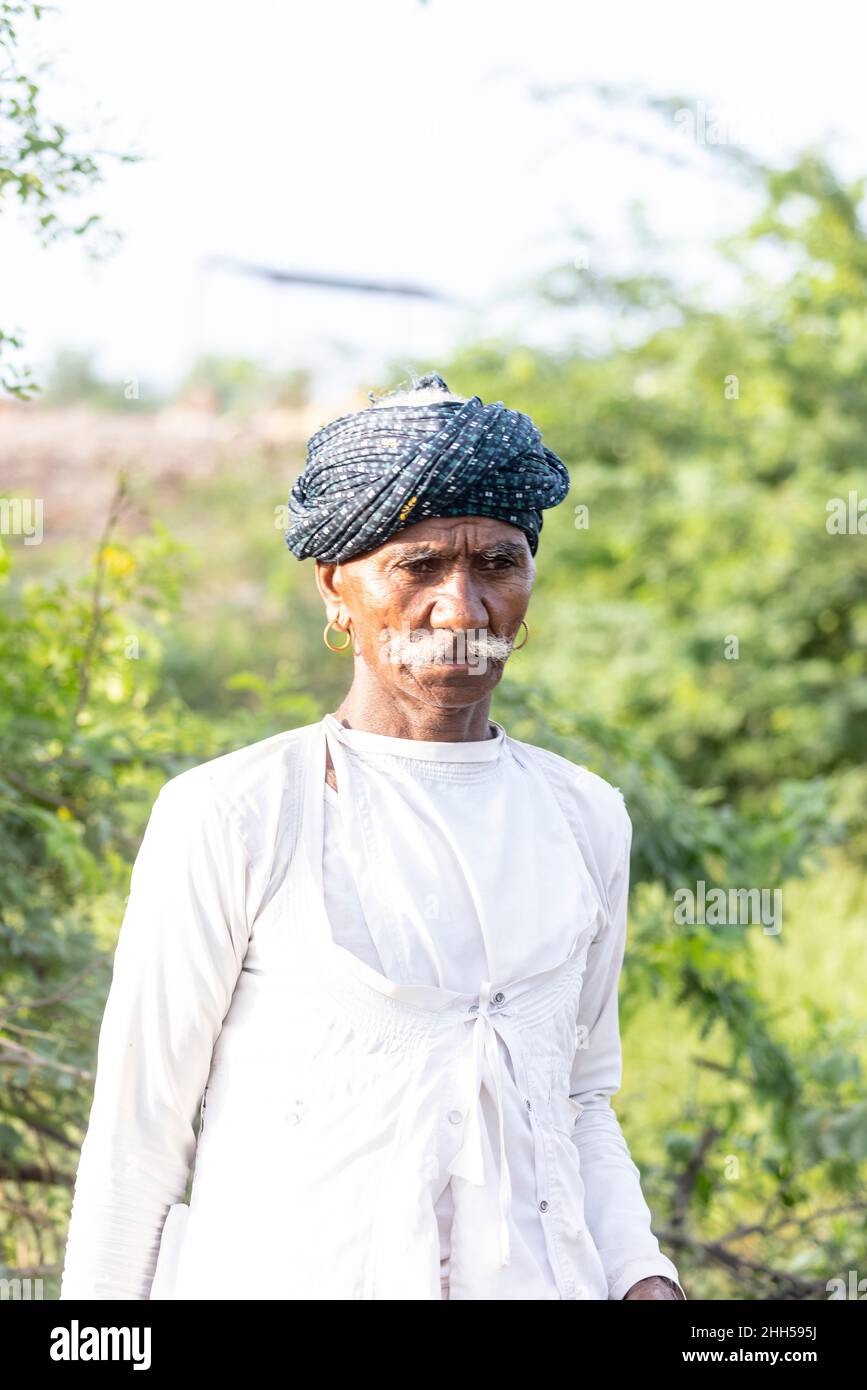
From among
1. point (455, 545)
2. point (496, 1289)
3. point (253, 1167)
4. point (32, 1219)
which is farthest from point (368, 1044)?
point (32, 1219)

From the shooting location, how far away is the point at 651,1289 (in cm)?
163

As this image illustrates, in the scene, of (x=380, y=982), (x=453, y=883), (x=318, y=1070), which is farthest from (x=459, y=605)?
(x=318, y=1070)

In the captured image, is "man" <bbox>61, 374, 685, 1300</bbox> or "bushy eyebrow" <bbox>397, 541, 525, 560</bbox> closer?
"man" <bbox>61, 374, 685, 1300</bbox>

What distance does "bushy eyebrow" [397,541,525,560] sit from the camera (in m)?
1.60

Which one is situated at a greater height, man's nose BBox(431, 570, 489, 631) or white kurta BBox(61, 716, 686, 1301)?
man's nose BBox(431, 570, 489, 631)

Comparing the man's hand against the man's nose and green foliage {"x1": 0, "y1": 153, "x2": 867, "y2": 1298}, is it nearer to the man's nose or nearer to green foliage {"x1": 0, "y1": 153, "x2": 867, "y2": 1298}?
the man's nose

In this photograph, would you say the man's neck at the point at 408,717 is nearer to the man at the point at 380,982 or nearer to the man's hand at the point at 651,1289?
the man at the point at 380,982

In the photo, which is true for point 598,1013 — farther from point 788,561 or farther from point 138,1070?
point 788,561

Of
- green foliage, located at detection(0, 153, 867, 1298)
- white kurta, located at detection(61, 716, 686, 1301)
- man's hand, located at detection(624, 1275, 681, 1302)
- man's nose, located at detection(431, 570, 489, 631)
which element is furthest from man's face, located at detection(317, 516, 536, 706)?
green foliage, located at detection(0, 153, 867, 1298)

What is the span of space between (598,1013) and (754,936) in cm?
490

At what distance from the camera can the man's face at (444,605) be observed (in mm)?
1584

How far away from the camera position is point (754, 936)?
21.3ft

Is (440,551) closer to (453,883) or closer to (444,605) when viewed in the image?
(444,605)

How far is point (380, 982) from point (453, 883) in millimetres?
161
